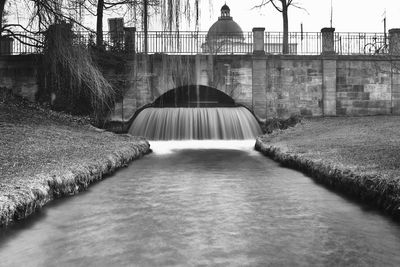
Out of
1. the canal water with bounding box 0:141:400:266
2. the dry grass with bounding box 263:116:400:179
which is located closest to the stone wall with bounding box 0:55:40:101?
the dry grass with bounding box 263:116:400:179

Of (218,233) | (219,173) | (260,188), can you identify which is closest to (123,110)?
(219,173)

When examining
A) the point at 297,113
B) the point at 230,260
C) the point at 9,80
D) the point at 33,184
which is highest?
the point at 9,80

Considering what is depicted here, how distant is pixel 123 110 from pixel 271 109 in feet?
21.5

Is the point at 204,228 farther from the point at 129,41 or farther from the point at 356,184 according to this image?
the point at 129,41

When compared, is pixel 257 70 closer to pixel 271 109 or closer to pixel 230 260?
pixel 271 109

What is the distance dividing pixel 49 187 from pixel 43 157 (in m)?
2.56

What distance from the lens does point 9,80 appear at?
2108 cm

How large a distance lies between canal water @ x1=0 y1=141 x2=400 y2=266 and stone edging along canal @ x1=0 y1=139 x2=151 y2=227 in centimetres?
16

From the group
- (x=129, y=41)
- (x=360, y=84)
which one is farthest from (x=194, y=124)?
(x=360, y=84)

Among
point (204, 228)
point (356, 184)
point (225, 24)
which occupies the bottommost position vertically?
point (204, 228)

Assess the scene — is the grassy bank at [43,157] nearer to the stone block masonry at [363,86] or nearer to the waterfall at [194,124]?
the waterfall at [194,124]

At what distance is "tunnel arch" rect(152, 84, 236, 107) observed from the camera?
2602 centimetres

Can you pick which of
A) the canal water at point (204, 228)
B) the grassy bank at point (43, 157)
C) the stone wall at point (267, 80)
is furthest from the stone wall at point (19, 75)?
the canal water at point (204, 228)

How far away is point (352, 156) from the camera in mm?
10172
